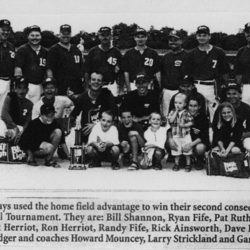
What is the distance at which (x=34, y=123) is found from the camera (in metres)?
3.29

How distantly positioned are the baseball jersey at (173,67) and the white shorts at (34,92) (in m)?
0.74

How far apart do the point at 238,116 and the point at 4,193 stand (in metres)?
1.37

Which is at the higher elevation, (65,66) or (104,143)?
(65,66)

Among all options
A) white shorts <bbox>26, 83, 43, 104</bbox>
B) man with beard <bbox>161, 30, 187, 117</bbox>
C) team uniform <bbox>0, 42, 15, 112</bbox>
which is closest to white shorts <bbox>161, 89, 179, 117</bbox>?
man with beard <bbox>161, 30, 187, 117</bbox>

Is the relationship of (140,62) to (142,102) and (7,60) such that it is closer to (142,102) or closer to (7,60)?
(142,102)

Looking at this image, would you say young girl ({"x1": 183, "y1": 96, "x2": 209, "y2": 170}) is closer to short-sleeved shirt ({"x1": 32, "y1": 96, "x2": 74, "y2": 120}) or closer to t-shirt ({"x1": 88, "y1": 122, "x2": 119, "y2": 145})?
t-shirt ({"x1": 88, "y1": 122, "x2": 119, "y2": 145})

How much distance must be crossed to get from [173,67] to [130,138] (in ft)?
1.69

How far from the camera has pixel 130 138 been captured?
3277 millimetres

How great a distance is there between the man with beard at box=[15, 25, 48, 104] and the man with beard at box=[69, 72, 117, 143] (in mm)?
259

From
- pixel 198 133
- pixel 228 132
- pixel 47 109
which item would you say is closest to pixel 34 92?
pixel 47 109

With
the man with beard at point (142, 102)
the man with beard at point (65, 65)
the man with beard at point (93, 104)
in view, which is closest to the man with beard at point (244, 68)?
the man with beard at point (142, 102)

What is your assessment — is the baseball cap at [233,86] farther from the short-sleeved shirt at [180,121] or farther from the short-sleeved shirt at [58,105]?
the short-sleeved shirt at [58,105]

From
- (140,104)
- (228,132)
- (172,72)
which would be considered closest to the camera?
(228,132)

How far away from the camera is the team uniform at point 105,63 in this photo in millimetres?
3459
